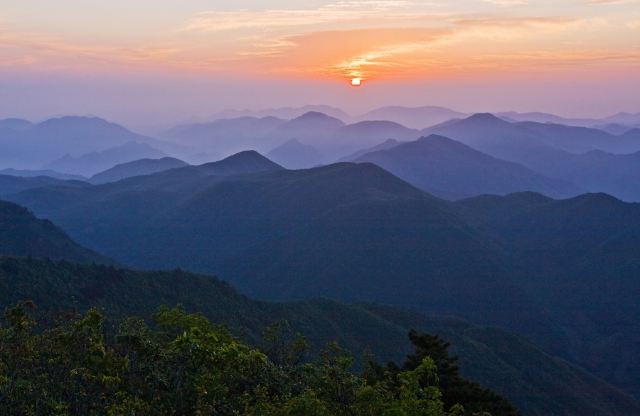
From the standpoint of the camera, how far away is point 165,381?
1602 cm

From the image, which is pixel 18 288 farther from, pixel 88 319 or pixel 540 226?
pixel 540 226

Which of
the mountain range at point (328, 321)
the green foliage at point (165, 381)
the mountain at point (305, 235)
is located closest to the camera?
the green foliage at point (165, 381)

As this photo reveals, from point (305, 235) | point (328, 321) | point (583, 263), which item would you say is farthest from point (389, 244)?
point (328, 321)

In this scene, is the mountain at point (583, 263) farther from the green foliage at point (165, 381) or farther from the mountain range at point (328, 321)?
the green foliage at point (165, 381)

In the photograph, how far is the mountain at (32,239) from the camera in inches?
3533

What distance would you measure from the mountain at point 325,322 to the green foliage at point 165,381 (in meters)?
34.8

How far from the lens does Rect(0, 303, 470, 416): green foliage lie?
1452 cm

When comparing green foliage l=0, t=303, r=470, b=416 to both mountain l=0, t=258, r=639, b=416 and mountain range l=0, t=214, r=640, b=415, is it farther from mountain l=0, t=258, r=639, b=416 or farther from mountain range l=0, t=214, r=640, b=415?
mountain l=0, t=258, r=639, b=416

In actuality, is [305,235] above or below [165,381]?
below

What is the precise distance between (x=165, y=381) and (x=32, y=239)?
87.7 meters

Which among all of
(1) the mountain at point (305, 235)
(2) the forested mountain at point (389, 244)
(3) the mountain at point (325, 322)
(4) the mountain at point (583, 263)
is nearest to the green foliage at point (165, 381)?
(3) the mountain at point (325, 322)

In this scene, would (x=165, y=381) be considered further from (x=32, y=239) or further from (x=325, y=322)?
(x=32, y=239)

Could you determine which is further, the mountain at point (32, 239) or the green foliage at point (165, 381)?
the mountain at point (32, 239)

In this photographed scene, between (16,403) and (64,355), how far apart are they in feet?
7.17
